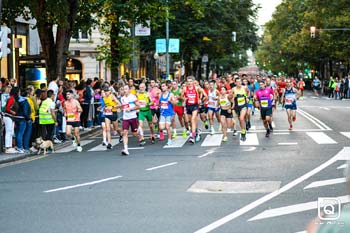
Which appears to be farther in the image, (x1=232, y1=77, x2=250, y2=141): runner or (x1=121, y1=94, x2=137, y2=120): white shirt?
(x1=232, y1=77, x2=250, y2=141): runner

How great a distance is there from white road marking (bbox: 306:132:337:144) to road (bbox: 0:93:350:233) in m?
0.11

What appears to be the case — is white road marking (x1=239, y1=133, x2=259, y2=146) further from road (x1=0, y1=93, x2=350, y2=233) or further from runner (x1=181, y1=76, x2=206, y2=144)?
runner (x1=181, y1=76, x2=206, y2=144)

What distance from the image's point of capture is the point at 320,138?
21.5 meters

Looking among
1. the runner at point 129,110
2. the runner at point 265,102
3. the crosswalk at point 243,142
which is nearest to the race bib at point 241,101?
the crosswalk at point 243,142

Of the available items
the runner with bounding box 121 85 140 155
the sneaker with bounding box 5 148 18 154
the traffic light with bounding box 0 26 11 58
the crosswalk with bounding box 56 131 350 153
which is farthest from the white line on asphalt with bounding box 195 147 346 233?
the traffic light with bounding box 0 26 11 58

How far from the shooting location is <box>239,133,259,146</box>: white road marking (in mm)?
19911

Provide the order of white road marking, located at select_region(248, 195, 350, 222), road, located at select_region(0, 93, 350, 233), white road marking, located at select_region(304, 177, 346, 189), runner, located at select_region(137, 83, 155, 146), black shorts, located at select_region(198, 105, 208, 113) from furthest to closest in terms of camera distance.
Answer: black shorts, located at select_region(198, 105, 208, 113), runner, located at select_region(137, 83, 155, 146), white road marking, located at select_region(304, 177, 346, 189), white road marking, located at select_region(248, 195, 350, 222), road, located at select_region(0, 93, 350, 233)

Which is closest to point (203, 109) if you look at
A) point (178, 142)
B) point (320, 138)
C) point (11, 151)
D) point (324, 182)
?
point (178, 142)

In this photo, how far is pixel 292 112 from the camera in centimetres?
2450

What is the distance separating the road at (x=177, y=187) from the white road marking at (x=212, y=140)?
0.06 metres

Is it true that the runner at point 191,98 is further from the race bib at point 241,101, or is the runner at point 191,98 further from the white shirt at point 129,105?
the white shirt at point 129,105

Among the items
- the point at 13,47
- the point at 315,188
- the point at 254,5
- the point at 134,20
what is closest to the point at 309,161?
the point at 315,188

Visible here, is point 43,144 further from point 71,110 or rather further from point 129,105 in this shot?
point 129,105

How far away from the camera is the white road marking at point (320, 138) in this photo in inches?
799
